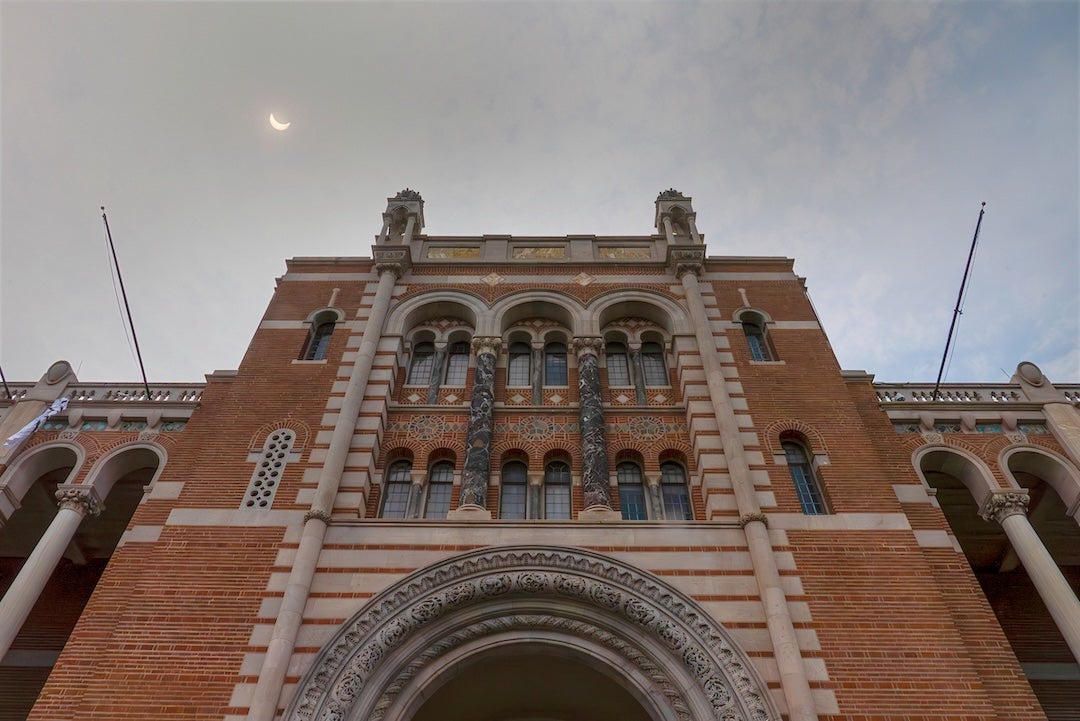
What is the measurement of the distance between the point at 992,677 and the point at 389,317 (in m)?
14.3

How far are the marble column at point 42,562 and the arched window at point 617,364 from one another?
11.6 meters

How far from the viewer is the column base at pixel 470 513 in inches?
506

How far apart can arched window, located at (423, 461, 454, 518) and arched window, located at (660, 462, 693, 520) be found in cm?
445

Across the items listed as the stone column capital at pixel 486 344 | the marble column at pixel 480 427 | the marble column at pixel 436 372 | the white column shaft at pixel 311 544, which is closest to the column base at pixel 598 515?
the marble column at pixel 480 427

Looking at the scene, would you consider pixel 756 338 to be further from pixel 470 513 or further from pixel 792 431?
pixel 470 513

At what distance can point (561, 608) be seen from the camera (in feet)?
38.1

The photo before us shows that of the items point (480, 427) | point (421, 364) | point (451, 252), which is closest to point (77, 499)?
point (421, 364)

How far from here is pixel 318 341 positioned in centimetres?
1750

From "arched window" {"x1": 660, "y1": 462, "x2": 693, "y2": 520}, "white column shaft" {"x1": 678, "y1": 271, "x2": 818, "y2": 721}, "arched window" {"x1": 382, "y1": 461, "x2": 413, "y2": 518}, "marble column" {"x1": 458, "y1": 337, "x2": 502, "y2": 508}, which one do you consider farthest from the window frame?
"white column shaft" {"x1": 678, "y1": 271, "x2": 818, "y2": 721}

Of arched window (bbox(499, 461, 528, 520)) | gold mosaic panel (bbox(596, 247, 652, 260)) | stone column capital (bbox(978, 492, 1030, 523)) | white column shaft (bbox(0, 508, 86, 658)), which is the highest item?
gold mosaic panel (bbox(596, 247, 652, 260))

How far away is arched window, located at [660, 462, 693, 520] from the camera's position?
14039mm

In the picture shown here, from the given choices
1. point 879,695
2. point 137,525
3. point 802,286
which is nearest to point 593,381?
point 802,286

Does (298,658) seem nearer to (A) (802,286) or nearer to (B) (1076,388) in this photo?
(A) (802,286)

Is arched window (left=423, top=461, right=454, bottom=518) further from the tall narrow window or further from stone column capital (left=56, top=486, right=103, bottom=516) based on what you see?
the tall narrow window
